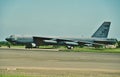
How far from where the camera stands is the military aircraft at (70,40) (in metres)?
96.9

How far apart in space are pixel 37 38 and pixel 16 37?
5.46 metres

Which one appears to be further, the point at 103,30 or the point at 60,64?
the point at 103,30

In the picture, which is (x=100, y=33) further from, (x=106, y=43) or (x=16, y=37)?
(x=16, y=37)

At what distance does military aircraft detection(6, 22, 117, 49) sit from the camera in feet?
318

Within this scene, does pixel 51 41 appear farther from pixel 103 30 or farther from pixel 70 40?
pixel 103 30

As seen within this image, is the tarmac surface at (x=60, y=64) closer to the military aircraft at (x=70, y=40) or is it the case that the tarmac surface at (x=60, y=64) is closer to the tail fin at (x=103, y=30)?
the military aircraft at (x=70, y=40)

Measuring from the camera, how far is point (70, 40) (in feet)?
332

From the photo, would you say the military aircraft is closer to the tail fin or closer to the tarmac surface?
the tail fin

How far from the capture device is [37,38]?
99375 millimetres

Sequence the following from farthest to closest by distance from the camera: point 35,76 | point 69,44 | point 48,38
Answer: point 48,38 → point 69,44 → point 35,76

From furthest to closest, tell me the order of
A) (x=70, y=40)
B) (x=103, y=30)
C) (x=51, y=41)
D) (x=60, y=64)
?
(x=103, y=30)
(x=70, y=40)
(x=51, y=41)
(x=60, y=64)

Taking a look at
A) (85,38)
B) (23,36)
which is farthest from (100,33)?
(23,36)

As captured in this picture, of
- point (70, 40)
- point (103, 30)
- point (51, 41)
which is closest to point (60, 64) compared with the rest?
point (51, 41)

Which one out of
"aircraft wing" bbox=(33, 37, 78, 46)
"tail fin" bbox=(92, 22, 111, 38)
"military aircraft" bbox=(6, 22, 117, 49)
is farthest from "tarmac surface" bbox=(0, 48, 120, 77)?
"tail fin" bbox=(92, 22, 111, 38)
